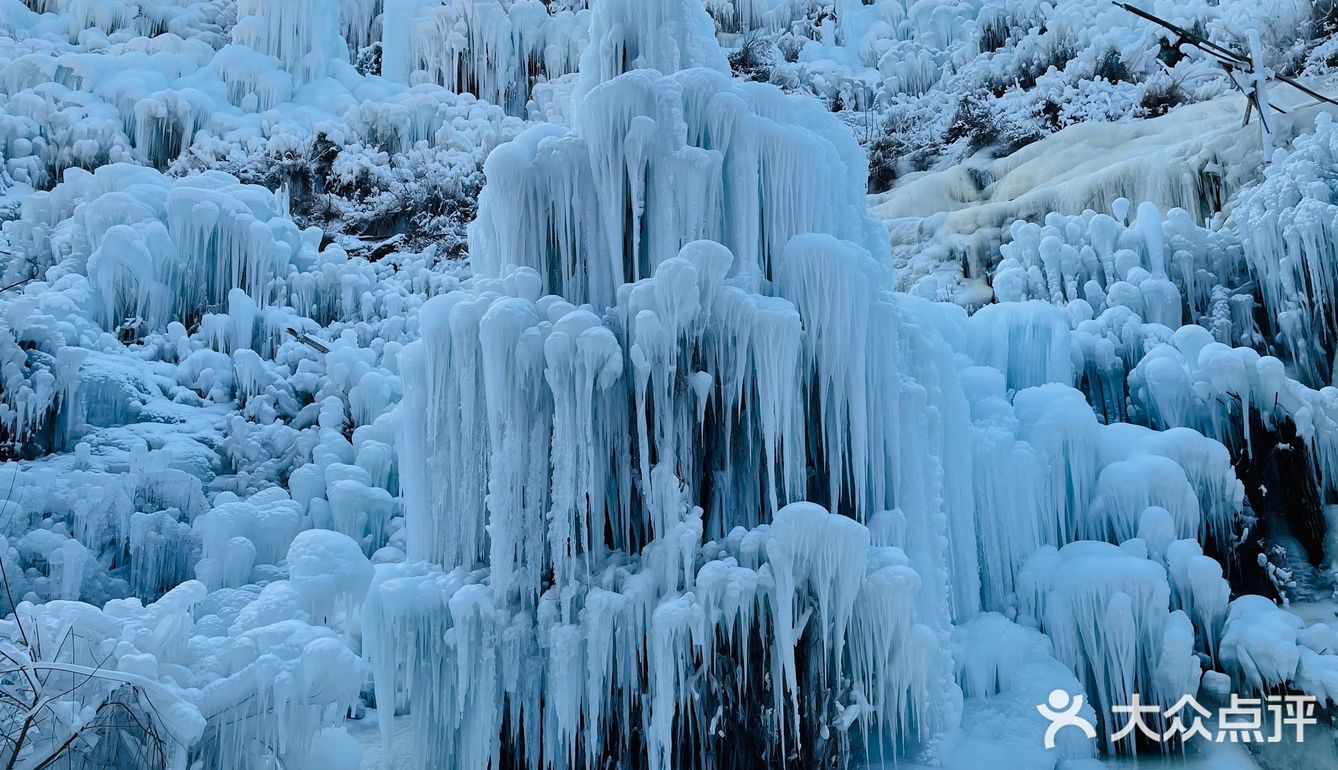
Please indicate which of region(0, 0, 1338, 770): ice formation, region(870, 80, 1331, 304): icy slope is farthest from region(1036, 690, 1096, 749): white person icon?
region(870, 80, 1331, 304): icy slope

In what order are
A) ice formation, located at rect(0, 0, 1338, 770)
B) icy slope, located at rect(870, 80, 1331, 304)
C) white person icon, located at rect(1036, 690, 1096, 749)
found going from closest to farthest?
1. ice formation, located at rect(0, 0, 1338, 770)
2. white person icon, located at rect(1036, 690, 1096, 749)
3. icy slope, located at rect(870, 80, 1331, 304)

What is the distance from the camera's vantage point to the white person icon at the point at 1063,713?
6363 mm

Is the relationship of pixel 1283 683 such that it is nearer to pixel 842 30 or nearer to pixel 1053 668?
pixel 1053 668

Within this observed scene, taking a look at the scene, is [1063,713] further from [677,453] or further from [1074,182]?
[1074,182]

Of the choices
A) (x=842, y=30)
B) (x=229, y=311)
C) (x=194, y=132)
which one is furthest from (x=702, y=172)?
(x=842, y=30)

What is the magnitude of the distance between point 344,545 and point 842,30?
19.1 m

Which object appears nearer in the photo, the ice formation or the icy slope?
the ice formation

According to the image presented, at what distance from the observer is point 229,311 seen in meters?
11.7

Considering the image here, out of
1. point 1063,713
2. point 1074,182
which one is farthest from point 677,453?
point 1074,182

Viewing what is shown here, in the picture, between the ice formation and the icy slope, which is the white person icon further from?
the icy slope

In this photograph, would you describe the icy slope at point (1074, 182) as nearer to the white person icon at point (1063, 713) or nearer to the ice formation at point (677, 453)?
the ice formation at point (677, 453)

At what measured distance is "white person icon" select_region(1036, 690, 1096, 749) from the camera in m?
6.36

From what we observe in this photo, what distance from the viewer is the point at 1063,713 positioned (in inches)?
254

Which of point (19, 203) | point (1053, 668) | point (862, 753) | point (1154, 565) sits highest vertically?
point (19, 203)
